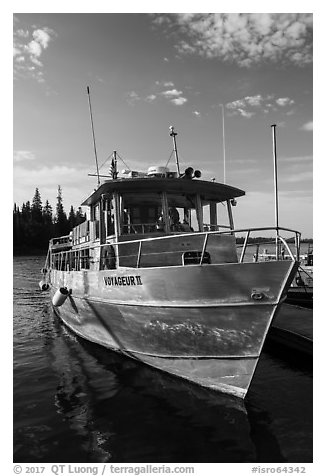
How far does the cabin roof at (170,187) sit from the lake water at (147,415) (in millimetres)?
4037

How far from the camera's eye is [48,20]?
540 cm

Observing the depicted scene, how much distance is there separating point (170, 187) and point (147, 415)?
4922 millimetres

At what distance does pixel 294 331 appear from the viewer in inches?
353

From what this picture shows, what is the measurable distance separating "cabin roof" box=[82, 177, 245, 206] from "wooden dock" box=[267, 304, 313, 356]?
3.45 m

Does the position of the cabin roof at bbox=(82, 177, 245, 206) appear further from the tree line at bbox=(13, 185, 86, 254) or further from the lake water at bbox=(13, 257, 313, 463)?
the tree line at bbox=(13, 185, 86, 254)

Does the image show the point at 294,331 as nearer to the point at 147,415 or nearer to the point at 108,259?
the point at 147,415

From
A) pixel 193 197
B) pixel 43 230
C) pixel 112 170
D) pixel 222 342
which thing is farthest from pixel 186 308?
pixel 43 230

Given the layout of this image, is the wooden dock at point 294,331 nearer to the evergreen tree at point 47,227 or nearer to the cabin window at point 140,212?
the cabin window at point 140,212

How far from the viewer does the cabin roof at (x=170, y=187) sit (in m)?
7.64

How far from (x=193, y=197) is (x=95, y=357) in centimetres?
479

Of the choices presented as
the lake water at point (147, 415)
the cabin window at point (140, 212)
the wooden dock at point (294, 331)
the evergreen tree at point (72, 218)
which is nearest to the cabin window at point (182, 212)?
the cabin window at point (140, 212)

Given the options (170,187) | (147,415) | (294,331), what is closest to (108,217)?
(170,187)

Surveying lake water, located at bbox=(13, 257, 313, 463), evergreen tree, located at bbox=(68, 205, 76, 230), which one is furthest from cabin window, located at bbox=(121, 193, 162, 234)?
evergreen tree, located at bbox=(68, 205, 76, 230)
